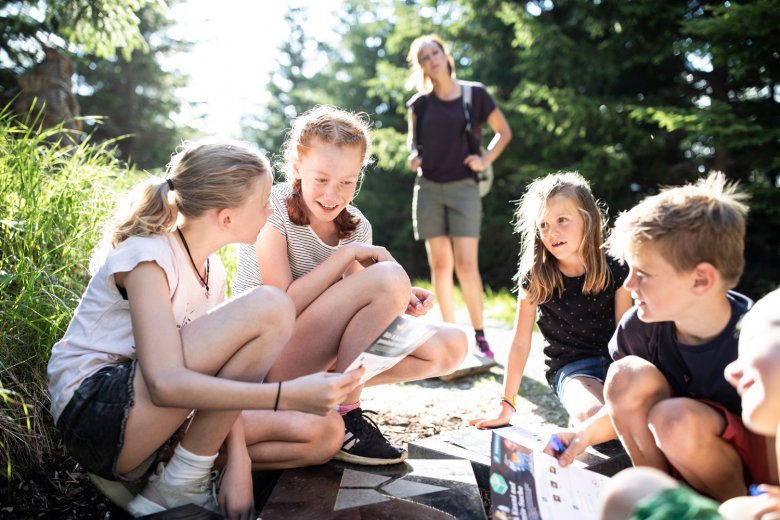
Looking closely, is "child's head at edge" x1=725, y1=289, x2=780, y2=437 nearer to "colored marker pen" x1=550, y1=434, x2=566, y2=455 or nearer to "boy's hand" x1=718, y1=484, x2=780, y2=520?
"boy's hand" x1=718, y1=484, x2=780, y2=520

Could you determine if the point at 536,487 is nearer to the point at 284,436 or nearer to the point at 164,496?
the point at 284,436

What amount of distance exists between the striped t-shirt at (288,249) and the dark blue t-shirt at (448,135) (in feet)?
6.49

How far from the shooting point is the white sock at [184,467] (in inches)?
65.1

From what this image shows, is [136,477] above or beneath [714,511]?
beneath

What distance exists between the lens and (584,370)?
7.96ft

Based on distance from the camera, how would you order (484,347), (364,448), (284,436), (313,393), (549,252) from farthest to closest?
(484,347) < (549,252) < (364,448) < (284,436) < (313,393)

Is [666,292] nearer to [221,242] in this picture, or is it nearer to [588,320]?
[588,320]

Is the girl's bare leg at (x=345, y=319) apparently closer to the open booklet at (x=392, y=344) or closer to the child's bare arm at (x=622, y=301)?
the open booklet at (x=392, y=344)

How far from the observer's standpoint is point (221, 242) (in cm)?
187

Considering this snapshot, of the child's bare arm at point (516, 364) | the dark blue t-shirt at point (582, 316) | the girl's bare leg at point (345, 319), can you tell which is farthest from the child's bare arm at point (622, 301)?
the girl's bare leg at point (345, 319)

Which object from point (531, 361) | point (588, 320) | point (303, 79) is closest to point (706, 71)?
point (531, 361)

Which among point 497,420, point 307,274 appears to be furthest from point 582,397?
point 307,274

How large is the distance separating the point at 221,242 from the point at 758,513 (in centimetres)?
146

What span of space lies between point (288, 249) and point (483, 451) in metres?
0.96
